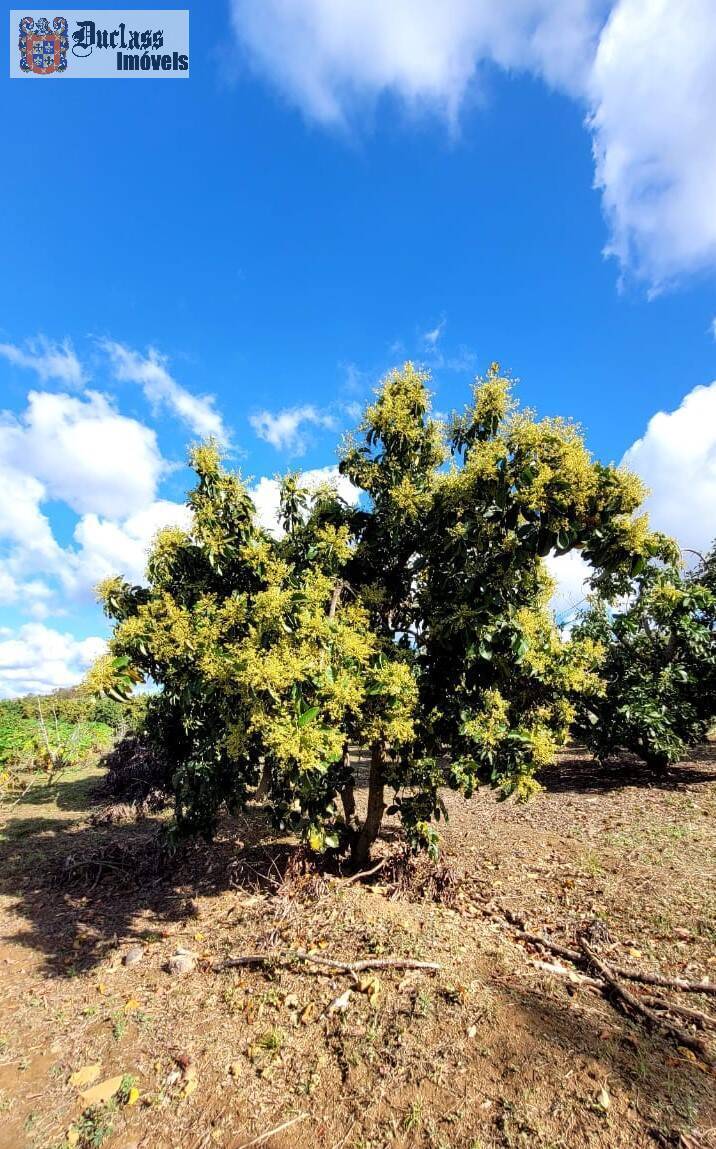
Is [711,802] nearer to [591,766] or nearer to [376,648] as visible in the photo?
[591,766]

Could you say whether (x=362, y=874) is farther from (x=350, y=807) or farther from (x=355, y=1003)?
(x=355, y=1003)

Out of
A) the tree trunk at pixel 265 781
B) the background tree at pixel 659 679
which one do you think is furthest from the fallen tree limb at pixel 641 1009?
the background tree at pixel 659 679

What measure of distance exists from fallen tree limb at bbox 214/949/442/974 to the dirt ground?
0.28 feet

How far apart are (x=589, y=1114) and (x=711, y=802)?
30.6ft

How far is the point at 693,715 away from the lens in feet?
41.4

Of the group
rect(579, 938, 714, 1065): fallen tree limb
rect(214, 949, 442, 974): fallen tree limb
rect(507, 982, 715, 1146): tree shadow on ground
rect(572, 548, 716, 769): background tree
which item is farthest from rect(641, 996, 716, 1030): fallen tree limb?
rect(572, 548, 716, 769): background tree

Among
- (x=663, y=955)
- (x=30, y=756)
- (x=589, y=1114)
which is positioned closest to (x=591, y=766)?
(x=663, y=955)

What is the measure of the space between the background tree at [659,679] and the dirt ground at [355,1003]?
10.8ft

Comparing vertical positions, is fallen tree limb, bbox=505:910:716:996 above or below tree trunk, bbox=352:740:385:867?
below

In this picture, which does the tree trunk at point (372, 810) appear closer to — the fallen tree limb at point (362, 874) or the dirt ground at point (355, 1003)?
the fallen tree limb at point (362, 874)

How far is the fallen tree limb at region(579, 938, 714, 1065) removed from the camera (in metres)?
4.09

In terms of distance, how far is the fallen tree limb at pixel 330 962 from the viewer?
5.24 m

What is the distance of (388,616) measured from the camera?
708 cm

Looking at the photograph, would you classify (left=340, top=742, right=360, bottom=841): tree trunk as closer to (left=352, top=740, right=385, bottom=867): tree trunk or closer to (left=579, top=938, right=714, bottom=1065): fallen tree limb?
(left=352, top=740, right=385, bottom=867): tree trunk
